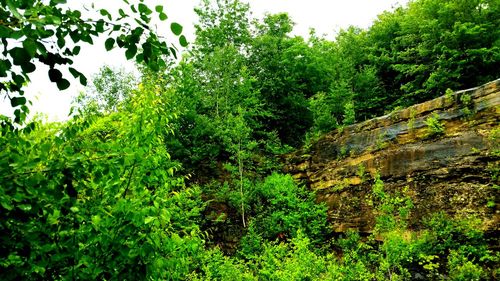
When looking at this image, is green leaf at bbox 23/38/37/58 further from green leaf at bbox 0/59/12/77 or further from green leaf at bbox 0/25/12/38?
green leaf at bbox 0/59/12/77

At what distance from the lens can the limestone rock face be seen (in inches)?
473

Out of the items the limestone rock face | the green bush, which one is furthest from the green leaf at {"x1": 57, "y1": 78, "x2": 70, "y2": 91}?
the green bush

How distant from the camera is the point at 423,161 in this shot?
13.6m

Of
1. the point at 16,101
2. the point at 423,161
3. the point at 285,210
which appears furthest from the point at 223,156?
the point at 16,101

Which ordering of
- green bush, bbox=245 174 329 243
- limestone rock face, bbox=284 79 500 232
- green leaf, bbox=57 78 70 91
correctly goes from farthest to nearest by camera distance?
green bush, bbox=245 174 329 243, limestone rock face, bbox=284 79 500 232, green leaf, bbox=57 78 70 91

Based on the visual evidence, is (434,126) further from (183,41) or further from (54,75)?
(54,75)

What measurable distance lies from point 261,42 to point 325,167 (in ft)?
34.4

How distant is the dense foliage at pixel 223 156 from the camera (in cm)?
186

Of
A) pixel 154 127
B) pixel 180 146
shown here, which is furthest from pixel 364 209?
pixel 154 127

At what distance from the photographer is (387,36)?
25578 mm

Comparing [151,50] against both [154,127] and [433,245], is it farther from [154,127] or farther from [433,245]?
[433,245]

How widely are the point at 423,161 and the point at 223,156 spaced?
10.7 m

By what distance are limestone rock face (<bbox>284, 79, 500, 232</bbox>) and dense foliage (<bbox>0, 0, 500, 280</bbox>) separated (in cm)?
65

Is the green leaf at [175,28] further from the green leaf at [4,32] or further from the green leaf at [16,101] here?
the green leaf at [16,101]
